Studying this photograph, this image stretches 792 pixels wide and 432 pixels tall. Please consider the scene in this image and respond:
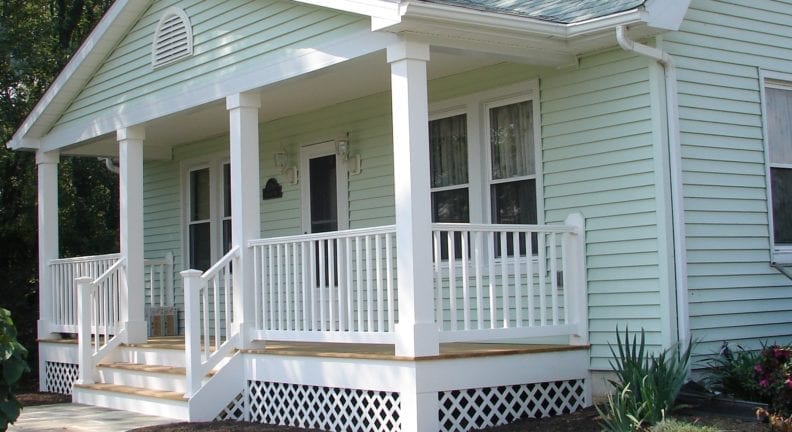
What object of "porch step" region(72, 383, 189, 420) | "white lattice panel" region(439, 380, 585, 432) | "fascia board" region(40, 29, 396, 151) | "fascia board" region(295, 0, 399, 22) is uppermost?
"fascia board" region(295, 0, 399, 22)

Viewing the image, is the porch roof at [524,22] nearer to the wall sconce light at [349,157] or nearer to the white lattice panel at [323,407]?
the wall sconce light at [349,157]

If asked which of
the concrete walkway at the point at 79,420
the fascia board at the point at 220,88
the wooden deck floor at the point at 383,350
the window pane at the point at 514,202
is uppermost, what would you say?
the fascia board at the point at 220,88

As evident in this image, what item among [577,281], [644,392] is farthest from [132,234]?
[644,392]

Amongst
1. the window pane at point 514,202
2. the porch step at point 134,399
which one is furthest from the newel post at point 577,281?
the porch step at point 134,399

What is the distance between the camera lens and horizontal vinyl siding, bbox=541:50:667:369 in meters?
8.44

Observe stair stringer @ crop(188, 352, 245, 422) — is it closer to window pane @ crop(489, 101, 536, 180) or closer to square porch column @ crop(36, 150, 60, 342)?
window pane @ crop(489, 101, 536, 180)

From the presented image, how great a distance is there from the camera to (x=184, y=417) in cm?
947

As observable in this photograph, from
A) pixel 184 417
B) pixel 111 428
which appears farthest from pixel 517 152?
pixel 111 428

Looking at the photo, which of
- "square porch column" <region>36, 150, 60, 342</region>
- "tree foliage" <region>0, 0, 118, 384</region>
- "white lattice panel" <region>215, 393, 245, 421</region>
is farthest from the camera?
"tree foliage" <region>0, 0, 118, 384</region>

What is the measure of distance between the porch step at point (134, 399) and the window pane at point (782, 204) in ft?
19.8

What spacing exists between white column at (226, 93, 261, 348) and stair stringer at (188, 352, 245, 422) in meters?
0.24

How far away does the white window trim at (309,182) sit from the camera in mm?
11562

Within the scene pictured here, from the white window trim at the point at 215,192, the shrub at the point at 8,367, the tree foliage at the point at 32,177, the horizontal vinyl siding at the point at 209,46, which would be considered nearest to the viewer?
the shrub at the point at 8,367

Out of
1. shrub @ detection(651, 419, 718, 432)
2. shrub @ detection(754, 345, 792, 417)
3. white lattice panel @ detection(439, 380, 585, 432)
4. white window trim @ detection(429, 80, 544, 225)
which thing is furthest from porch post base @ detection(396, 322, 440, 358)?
shrub @ detection(754, 345, 792, 417)
